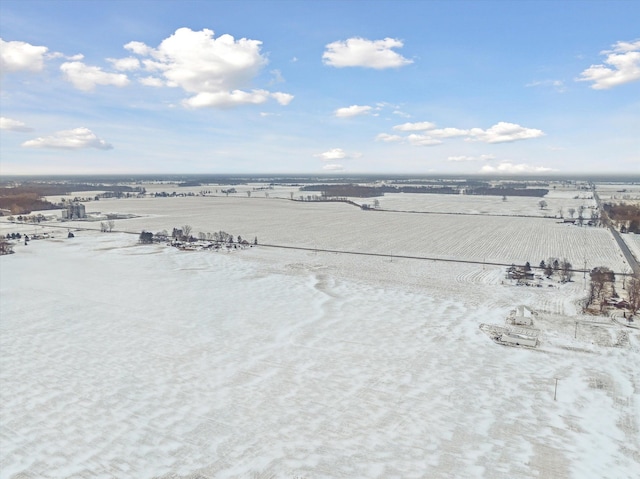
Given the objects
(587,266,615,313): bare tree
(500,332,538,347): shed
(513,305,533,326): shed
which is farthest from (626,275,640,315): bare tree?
(500,332,538,347): shed

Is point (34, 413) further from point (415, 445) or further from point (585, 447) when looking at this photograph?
point (585, 447)

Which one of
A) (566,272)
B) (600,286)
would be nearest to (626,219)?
(566,272)

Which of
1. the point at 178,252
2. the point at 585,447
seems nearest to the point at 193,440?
the point at 585,447

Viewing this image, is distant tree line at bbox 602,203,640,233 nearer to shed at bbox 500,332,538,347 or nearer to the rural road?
the rural road

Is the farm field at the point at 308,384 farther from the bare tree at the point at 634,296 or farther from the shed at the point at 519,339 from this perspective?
the bare tree at the point at 634,296

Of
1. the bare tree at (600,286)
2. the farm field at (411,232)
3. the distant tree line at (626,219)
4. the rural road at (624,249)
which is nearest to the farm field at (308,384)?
the bare tree at (600,286)
